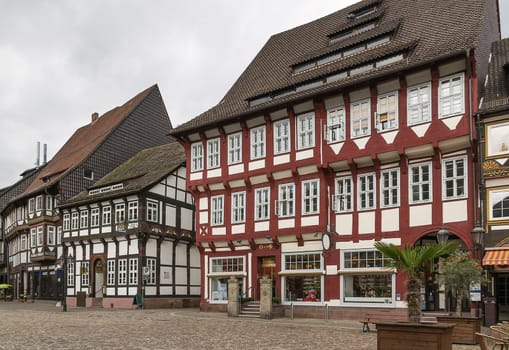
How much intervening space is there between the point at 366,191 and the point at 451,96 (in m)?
5.36

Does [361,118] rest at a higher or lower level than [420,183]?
higher

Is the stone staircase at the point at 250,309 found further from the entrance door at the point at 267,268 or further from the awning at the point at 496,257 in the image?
the awning at the point at 496,257

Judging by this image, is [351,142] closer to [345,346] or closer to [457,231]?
[457,231]

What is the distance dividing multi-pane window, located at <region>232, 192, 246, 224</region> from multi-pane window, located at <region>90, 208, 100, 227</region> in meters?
14.1

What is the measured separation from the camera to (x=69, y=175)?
47281 millimetres

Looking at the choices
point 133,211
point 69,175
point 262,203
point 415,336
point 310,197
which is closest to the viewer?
point 415,336

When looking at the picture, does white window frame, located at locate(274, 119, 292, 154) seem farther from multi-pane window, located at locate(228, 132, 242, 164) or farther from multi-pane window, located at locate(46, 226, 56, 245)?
multi-pane window, located at locate(46, 226, 56, 245)

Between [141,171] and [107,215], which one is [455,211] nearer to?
[141,171]

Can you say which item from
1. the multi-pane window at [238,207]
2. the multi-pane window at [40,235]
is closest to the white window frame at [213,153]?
the multi-pane window at [238,207]

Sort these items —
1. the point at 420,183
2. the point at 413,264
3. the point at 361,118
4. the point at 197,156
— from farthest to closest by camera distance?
1. the point at 197,156
2. the point at 361,118
3. the point at 420,183
4. the point at 413,264

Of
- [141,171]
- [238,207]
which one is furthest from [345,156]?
[141,171]

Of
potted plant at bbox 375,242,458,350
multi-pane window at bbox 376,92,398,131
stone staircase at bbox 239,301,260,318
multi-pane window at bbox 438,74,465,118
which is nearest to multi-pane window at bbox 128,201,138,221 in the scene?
stone staircase at bbox 239,301,260,318

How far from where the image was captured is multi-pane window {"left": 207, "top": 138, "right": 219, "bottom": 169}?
1320 inches

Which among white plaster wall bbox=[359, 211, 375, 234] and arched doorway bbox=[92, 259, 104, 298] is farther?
arched doorway bbox=[92, 259, 104, 298]
